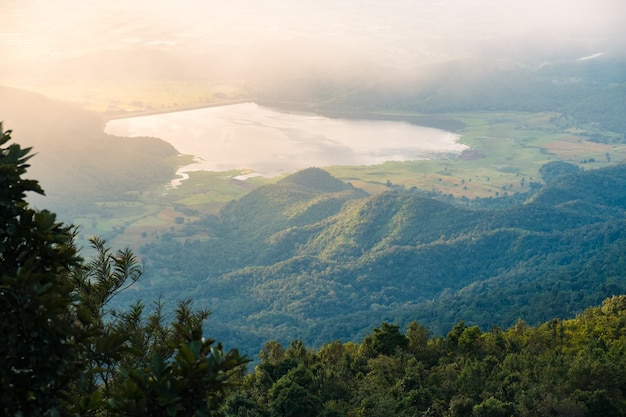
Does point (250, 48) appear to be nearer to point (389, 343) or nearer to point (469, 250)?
point (469, 250)

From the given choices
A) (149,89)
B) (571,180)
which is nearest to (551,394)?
(571,180)

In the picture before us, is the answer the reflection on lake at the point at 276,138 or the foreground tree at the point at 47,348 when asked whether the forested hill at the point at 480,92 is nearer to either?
the reflection on lake at the point at 276,138

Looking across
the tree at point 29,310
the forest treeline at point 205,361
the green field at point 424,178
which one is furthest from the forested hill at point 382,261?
the tree at point 29,310

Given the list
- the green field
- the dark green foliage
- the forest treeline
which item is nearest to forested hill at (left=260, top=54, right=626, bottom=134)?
the green field

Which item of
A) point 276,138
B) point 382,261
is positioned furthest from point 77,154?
point 382,261

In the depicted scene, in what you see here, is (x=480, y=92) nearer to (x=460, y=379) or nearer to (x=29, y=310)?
(x=460, y=379)

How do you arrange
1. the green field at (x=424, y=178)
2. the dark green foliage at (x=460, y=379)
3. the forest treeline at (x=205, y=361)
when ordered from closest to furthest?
1. the forest treeline at (x=205, y=361)
2. the dark green foliage at (x=460, y=379)
3. the green field at (x=424, y=178)

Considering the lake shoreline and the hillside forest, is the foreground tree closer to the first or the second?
the hillside forest
